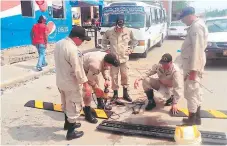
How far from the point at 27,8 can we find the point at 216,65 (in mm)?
8569

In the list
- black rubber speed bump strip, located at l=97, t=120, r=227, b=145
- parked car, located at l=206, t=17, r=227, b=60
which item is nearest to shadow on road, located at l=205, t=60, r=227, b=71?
parked car, located at l=206, t=17, r=227, b=60

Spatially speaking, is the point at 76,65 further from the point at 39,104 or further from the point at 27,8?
the point at 27,8

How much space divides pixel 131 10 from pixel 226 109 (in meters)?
6.69

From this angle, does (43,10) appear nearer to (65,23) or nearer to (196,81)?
(65,23)

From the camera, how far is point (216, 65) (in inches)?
361

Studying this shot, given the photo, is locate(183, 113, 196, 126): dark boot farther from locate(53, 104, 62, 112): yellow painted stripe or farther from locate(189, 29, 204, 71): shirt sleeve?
locate(53, 104, 62, 112): yellow painted stripe

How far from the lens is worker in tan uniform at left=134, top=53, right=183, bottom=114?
4730 mm

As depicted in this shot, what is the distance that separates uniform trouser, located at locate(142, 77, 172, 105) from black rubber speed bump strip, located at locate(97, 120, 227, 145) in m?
0.95

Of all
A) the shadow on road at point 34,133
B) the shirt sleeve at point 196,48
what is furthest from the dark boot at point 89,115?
the shirt sleeve at point 196,48

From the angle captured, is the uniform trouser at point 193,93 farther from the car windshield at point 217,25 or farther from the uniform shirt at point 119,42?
the car windshield at point 217,25

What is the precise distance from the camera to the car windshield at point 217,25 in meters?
9.19

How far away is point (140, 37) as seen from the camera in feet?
33.6

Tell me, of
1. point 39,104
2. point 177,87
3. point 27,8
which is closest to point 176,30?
point 27,8

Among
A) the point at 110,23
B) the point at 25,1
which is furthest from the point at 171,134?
the point at 25,1
